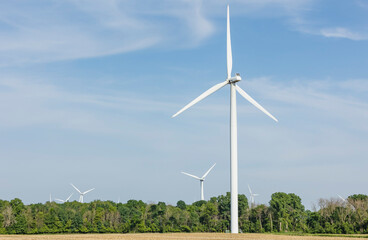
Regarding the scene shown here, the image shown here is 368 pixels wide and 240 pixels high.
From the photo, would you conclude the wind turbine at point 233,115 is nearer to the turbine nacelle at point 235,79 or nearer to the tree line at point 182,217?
the turbine nacelle at point 235,79

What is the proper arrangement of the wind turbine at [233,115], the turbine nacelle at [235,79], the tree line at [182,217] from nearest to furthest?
the wind turbine at [233,115], the turbine nacelle at [235,79], the tree line at [182,217]

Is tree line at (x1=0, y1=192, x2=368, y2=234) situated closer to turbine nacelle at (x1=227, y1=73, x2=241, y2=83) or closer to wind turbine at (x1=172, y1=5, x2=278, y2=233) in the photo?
wind turbine at (x1=172, y1=5, x2=278, y2=233)

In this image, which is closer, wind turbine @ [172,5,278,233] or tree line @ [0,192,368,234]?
wind turbine @ [172,5,278,233]

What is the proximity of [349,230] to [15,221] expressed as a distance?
8590 centimetres

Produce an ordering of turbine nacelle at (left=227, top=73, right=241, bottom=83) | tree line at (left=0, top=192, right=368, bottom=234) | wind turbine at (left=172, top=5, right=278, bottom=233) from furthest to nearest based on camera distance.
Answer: tree line at (left=0, top=192, right=368, bottom=234), turbine nacelle at (left=227, top=73, right=241, bottom=83), wind turbine at (left=172, top=5, right=278, bottom=233)

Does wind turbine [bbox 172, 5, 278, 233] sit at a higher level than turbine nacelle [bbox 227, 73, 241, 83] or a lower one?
lower

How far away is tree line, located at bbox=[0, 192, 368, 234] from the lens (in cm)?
13162

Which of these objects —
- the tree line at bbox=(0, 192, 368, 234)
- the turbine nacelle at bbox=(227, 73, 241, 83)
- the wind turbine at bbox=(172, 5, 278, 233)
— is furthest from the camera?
the tree line at bbox=(0, 192, 368, 234)

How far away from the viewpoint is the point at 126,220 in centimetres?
15438

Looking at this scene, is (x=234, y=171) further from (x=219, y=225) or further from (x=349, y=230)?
(x=219, y=225)

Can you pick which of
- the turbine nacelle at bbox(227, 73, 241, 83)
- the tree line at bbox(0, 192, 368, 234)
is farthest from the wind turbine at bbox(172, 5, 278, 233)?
the tree line at bbox(0, 192, 368, 234)

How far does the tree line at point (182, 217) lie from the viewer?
432 ft

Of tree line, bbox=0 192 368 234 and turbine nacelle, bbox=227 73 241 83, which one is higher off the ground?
turbine nacelle, bbox=227 73 241 83

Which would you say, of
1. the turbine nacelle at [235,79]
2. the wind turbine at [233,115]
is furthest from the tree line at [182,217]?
the turbine nacelle at [235,79]
